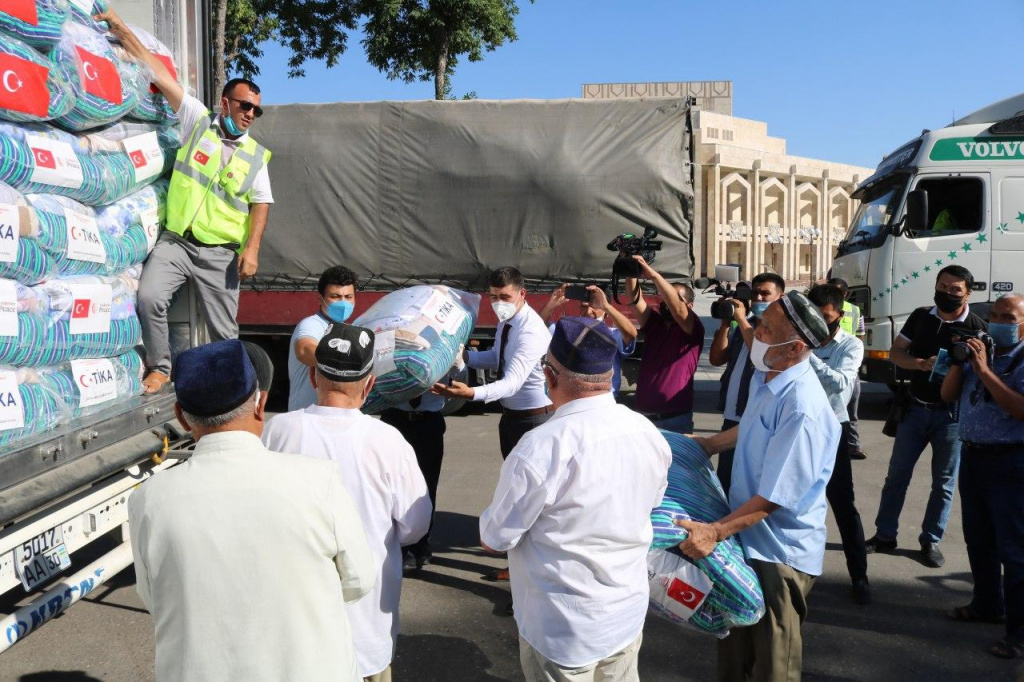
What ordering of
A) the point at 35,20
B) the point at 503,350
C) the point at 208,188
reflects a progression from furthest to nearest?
1. the point at 503,350
2. the point at 208,188
3. the point at 35,20

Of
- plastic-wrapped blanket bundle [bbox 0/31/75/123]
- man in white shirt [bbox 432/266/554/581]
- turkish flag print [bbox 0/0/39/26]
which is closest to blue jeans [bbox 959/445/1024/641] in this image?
man in white shirt [bbox 432/266/554/581]

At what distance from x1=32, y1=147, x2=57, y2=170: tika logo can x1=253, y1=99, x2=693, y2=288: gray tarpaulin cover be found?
20.4ft

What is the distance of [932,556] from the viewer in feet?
16.2

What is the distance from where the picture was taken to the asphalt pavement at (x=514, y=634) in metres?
3.64

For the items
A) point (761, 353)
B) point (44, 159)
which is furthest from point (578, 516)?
point (44, 159)

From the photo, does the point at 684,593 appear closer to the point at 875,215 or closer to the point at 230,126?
the point at 230,126

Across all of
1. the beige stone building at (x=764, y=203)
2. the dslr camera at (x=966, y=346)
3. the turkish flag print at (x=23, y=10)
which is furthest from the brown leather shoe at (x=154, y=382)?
the beige stone building at (x=764, y=203)

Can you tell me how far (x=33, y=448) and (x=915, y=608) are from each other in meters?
4.24

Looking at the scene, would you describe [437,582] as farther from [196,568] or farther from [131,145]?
[196,568]

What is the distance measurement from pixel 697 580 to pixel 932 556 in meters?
2.98

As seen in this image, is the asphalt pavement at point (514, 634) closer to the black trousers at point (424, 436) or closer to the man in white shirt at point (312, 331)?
the black trousers at point (424, 436)

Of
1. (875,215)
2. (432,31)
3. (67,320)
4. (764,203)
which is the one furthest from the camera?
(764,203)

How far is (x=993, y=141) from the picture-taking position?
8812mm

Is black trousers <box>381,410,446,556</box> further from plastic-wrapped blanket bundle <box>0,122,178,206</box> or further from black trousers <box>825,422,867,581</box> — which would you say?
black trousers <box>825,422,867,581</box>
